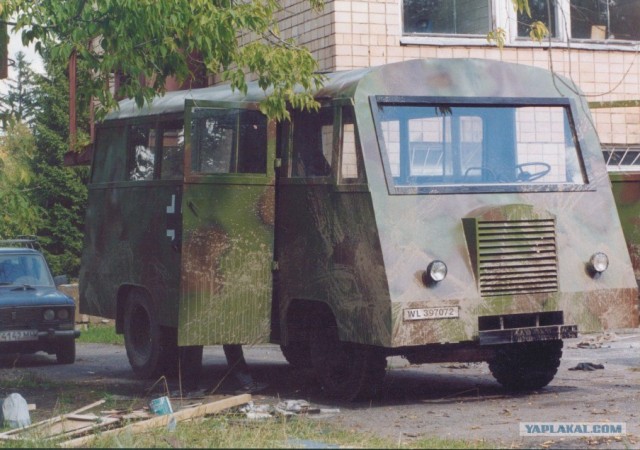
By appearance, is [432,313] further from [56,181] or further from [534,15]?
[56,181]

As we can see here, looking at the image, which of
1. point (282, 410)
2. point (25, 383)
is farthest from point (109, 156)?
point (282, 410)

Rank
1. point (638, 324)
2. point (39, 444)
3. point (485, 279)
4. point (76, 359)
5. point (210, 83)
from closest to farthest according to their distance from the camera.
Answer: point (39, 444) → point (485, 279) → point (638, 324) → point (76, 359) → point (210, 83)

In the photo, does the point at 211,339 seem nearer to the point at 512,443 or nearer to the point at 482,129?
the point at 482,129

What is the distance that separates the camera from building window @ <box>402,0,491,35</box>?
17.1 m

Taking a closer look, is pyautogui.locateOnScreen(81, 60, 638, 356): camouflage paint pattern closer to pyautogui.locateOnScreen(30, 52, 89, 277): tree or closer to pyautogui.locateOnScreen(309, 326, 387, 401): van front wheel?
pyautogui.locateOnScreen(309, 326, 387, 401): van front wheel

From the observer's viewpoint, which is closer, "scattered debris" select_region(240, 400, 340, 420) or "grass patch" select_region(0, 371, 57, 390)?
"scattered debris" select_region(240, 400, 340, 420)

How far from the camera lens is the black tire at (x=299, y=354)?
1270 centimetres

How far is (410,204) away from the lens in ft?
36.6

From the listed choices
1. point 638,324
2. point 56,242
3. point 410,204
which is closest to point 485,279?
point 410,204

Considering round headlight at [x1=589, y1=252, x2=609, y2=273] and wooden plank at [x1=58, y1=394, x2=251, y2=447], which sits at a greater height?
round headlight at [x1=589, y1=252, x2=609, y2=273]

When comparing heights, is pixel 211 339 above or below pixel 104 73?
below

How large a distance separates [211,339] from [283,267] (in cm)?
90

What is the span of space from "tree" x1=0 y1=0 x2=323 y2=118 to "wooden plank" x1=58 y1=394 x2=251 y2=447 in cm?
249

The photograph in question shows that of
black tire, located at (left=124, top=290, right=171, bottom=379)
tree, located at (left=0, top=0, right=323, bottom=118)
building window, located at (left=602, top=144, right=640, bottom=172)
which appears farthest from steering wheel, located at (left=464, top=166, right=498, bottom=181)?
building window, located at (left=602, top=144, right=640, bottom=172)
